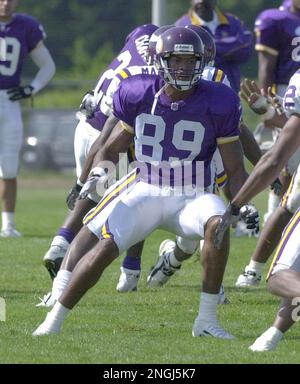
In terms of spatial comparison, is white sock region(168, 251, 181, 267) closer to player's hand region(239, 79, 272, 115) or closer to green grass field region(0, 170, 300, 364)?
green grass field region(0, 170, 300, 364)

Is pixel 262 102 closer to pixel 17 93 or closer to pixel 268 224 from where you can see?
pixel 268 224

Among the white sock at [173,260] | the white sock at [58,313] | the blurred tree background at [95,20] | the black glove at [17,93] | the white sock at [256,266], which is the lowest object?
the blurred tree background at [95,20]

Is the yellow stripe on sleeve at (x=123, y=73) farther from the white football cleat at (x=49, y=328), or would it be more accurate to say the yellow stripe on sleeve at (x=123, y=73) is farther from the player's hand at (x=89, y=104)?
the white football cleat at (x=49, y=328)

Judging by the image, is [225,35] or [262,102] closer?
[262,102]

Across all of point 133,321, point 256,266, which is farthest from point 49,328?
point 256,266

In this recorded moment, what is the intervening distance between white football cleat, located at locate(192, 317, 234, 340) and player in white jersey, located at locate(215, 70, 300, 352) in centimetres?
38

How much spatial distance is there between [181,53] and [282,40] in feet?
11.9

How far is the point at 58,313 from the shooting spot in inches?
213

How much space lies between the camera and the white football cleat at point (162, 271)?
710cm

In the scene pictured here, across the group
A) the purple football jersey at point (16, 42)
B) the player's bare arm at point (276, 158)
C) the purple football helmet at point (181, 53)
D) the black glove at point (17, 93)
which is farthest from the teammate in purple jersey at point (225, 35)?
the player's bare arm at point (276, 158)

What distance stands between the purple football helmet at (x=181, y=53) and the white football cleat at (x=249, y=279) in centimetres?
195
